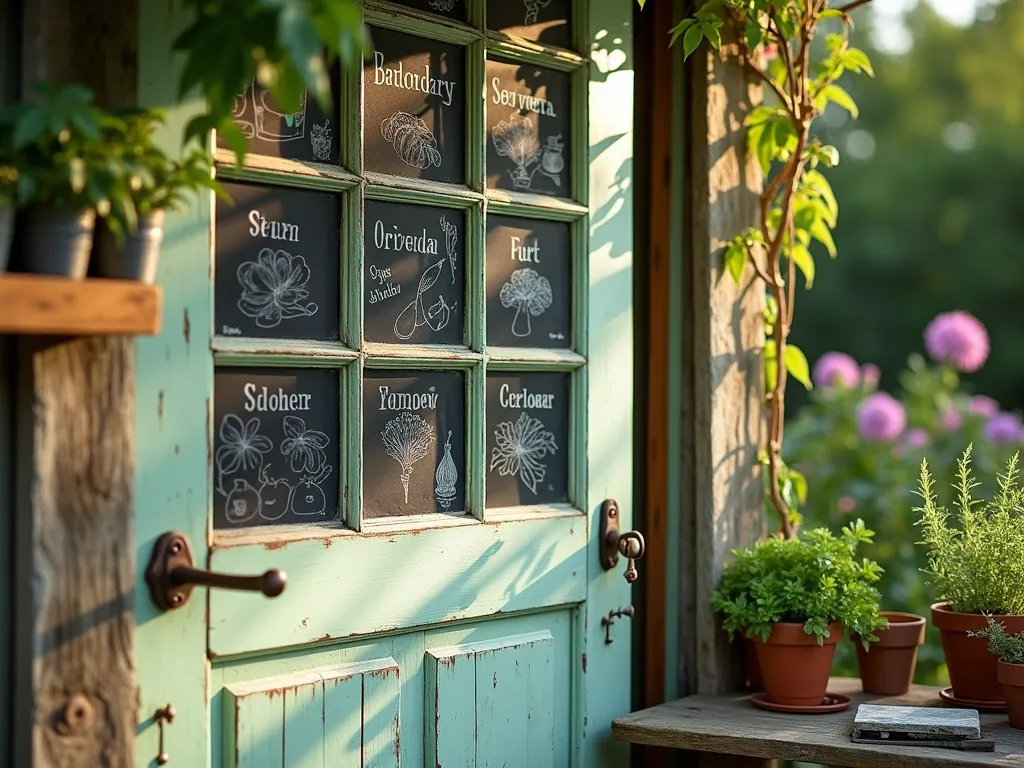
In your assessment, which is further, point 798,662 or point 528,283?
point 798,662

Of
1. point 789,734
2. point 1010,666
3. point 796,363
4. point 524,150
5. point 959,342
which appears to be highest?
point 524,150

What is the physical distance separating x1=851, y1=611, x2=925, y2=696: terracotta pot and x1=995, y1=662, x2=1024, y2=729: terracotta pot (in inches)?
9.0

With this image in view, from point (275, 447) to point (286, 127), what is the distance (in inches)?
18.2

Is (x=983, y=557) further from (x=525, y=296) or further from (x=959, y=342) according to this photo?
(x=959, y=342)

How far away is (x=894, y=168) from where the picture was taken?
1323 centimetres

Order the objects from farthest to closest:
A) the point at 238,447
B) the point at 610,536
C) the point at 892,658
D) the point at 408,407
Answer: the point at 892,658, the point at 610,536, the point at 408,407, the point at 238,447

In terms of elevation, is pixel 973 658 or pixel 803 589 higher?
pixel 803 589

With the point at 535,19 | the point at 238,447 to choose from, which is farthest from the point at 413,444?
the point at 535,19

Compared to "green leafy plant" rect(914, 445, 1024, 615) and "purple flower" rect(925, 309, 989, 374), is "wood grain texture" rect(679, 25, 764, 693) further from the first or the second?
"purple flower" rect(925, 309, 989, 374)

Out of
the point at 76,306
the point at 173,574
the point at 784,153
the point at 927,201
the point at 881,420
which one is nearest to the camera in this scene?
the point at 76,306

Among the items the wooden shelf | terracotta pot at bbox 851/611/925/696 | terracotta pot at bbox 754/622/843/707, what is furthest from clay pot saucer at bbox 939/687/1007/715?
the wooden shelf

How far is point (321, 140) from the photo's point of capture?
178 cm

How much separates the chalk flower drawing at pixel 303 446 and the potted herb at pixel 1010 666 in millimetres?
1212

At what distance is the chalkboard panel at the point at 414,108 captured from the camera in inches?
72.6
